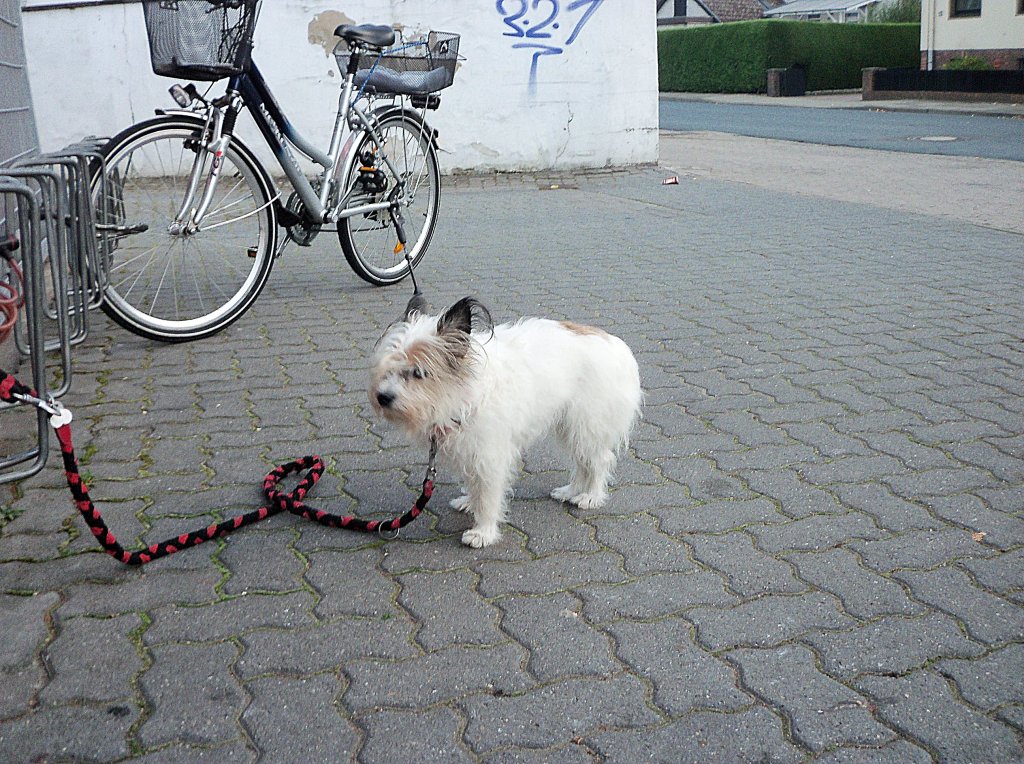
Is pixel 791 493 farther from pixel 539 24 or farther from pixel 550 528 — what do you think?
pixel 539 24

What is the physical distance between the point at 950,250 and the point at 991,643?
6.22m

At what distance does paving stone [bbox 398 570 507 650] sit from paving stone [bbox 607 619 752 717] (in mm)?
356

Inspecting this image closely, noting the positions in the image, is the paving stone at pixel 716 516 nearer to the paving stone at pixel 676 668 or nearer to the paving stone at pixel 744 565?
the paving stone at pixel 744 565

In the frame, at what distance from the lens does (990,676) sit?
271 cm

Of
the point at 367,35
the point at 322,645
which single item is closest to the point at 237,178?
the point at 367,35

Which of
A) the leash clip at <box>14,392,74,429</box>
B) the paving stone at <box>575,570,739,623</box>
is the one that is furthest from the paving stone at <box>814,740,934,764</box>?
the leash clip at <box>14,392,74,429</box>

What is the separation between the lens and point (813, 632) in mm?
2941

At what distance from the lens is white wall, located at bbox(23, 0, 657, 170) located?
463 inches

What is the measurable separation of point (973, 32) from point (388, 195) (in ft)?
108

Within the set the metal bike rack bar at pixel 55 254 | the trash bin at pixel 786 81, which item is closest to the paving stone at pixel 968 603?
the metal bike rack bar at pixel 55 254

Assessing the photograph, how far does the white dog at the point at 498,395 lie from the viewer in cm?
323

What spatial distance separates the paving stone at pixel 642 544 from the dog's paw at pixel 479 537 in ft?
1.18

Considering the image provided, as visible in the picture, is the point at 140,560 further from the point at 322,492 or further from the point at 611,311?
the point at 611,311

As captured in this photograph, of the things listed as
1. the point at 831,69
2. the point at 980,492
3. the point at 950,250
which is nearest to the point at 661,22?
the point at 831,69
